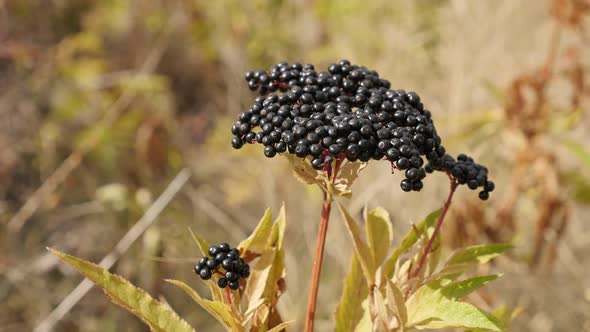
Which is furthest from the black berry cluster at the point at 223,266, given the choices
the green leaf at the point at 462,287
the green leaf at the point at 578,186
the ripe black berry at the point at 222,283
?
the green leaf at the point at 578,186

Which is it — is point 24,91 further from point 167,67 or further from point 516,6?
point 516,6

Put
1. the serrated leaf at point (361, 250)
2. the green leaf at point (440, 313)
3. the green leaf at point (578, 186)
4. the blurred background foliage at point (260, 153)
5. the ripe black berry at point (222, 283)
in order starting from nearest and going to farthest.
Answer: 1. the green leaf at point (440, 313)
2. the ripe black berry at point (222, 283)
3. the serrated leaf at point (361, 250)
4. the blurred background foliage at point (260, 153)
5. the green leaf at point (578, 186)

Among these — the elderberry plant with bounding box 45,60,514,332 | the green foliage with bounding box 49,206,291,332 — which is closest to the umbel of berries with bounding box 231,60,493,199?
the elderberry plant with bounding box 45,60,514,332

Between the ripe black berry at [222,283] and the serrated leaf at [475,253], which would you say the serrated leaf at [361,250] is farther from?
the ripe black berry at [222,283]

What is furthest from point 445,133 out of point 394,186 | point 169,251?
point 169,251

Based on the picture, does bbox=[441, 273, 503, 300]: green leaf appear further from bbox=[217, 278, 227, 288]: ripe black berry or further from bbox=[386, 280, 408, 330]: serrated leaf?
bbox=[217, 278, 227, 288]: ripe black berry
